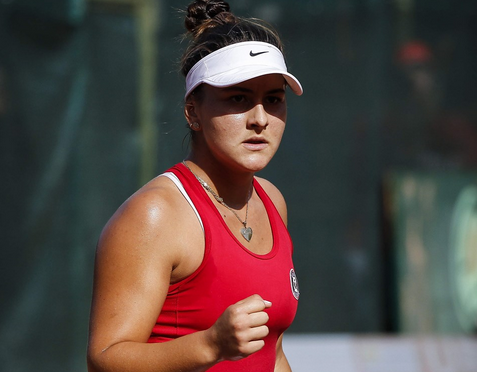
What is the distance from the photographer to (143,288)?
186 centimetres

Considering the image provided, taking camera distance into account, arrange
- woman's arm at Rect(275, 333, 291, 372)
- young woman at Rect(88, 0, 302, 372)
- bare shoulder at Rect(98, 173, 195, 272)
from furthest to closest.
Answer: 1. woman's arm at Rect(275, 333, 291, 372)
2. bare shoulder at Rect(98, 173, 195, 272)
3. young woman at Rect(88, 0, 302, 372)

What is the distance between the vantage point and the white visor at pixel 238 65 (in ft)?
6.79

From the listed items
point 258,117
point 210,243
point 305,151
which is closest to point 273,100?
point 258,117

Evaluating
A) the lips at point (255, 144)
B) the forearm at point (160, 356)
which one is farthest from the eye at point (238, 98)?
the forearm at point (160, 356)

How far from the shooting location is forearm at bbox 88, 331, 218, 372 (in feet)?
5.57

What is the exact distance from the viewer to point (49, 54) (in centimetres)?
435

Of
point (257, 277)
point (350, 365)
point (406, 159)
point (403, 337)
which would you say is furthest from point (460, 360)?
point (257, 277)

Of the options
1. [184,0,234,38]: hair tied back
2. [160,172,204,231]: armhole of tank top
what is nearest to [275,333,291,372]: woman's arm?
[160,172,204,231]: armhole of tank top

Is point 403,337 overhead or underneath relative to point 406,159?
underneath

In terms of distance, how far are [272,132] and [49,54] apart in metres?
2.60

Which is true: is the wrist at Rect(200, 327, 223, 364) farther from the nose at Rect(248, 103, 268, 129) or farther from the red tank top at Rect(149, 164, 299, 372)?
the nose at Rect(248, 103, 268, 129)

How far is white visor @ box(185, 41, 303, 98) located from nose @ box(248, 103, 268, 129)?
0.10 m

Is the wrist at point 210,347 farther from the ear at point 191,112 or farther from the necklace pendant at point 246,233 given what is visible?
the ear at point 191,112

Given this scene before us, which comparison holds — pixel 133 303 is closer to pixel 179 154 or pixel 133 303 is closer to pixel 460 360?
pixel 179 154
